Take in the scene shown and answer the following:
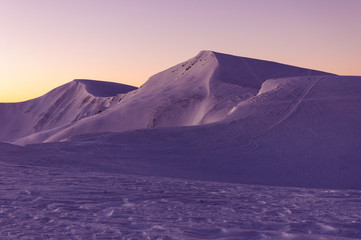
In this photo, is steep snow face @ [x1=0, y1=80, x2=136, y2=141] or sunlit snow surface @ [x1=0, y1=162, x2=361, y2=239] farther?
steep snow face @ [x1=0, y1=80, x2=136, y2=141]

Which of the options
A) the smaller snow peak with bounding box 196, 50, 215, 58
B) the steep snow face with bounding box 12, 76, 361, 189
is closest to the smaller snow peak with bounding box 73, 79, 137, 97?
the smaller snow peak with bounding box 196, 50, 215, 58

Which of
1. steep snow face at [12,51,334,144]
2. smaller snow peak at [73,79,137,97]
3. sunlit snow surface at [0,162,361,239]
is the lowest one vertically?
sunlit snow surface at [0,162,361,239]

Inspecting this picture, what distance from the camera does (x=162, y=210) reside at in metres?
5.40

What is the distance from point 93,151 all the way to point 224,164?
3564 mm

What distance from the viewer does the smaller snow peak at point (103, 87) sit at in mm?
51944

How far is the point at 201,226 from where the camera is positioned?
4.60 meters

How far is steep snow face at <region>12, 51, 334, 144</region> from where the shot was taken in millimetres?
27322

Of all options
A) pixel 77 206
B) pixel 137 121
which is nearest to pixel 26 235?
pixel 77 206

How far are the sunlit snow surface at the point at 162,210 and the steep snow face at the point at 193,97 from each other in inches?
685

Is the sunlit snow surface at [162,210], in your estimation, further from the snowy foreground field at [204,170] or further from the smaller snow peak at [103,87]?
the smaller snow peak at [103,87]

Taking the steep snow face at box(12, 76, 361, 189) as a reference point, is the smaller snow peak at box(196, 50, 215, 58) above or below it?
above

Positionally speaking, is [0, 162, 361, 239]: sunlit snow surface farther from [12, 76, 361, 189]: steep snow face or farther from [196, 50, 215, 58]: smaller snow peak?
[196, 50, 215, 58]: smaller snow peak

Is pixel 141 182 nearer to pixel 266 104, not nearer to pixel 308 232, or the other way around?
pixel 308 232

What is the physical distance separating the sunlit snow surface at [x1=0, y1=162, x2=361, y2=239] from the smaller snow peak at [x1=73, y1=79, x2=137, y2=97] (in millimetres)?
44184
